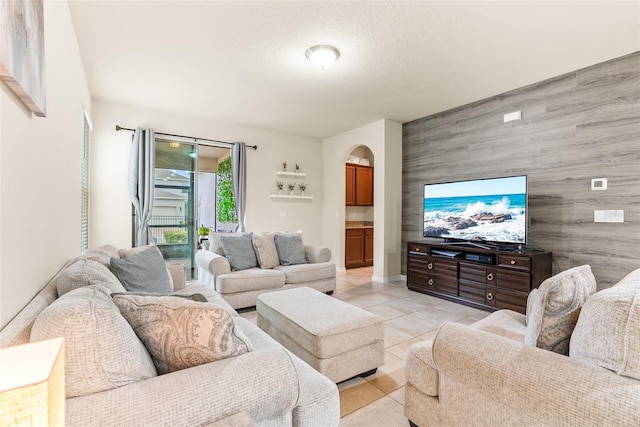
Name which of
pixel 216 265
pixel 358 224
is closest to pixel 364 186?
pixel 358 224

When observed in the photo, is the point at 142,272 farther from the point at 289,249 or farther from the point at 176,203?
the point at 176,203

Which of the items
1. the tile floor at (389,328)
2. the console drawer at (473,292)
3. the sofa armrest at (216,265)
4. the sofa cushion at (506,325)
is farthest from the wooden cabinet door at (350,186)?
the sofa cushion at (506,325)

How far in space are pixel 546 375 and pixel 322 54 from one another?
2.80 metres

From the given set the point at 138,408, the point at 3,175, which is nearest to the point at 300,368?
the point at 138,408

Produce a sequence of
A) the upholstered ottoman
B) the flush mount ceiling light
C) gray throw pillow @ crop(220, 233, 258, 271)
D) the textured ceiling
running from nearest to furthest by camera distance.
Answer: the upholstered ottoman → the textured ceiling → the flush mount ceiling light → gray throw pillow @ crop(220, 233, 258, 271)

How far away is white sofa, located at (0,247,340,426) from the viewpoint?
821 millimetres

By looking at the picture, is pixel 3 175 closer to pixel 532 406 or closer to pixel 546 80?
pixel 532 406

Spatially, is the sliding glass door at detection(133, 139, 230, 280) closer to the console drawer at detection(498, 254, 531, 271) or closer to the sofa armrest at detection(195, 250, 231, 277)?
the sofa armrest at detection(195, 250, 231, 277)

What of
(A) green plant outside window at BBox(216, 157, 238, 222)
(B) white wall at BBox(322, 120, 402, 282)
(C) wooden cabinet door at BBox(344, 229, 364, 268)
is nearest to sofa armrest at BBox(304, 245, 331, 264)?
(B) white wall at BBox(322, 120, 402, 282)

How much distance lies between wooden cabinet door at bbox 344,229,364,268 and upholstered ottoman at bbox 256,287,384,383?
3.82 metres

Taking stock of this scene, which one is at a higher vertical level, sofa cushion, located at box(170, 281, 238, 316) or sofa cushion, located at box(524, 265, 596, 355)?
sofa cushion, located at box(524, 265, 596, 355)

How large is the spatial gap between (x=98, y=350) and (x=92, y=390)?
0.11 m

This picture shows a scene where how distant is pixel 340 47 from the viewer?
2.80 m

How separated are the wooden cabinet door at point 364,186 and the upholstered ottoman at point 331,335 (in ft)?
14.7
